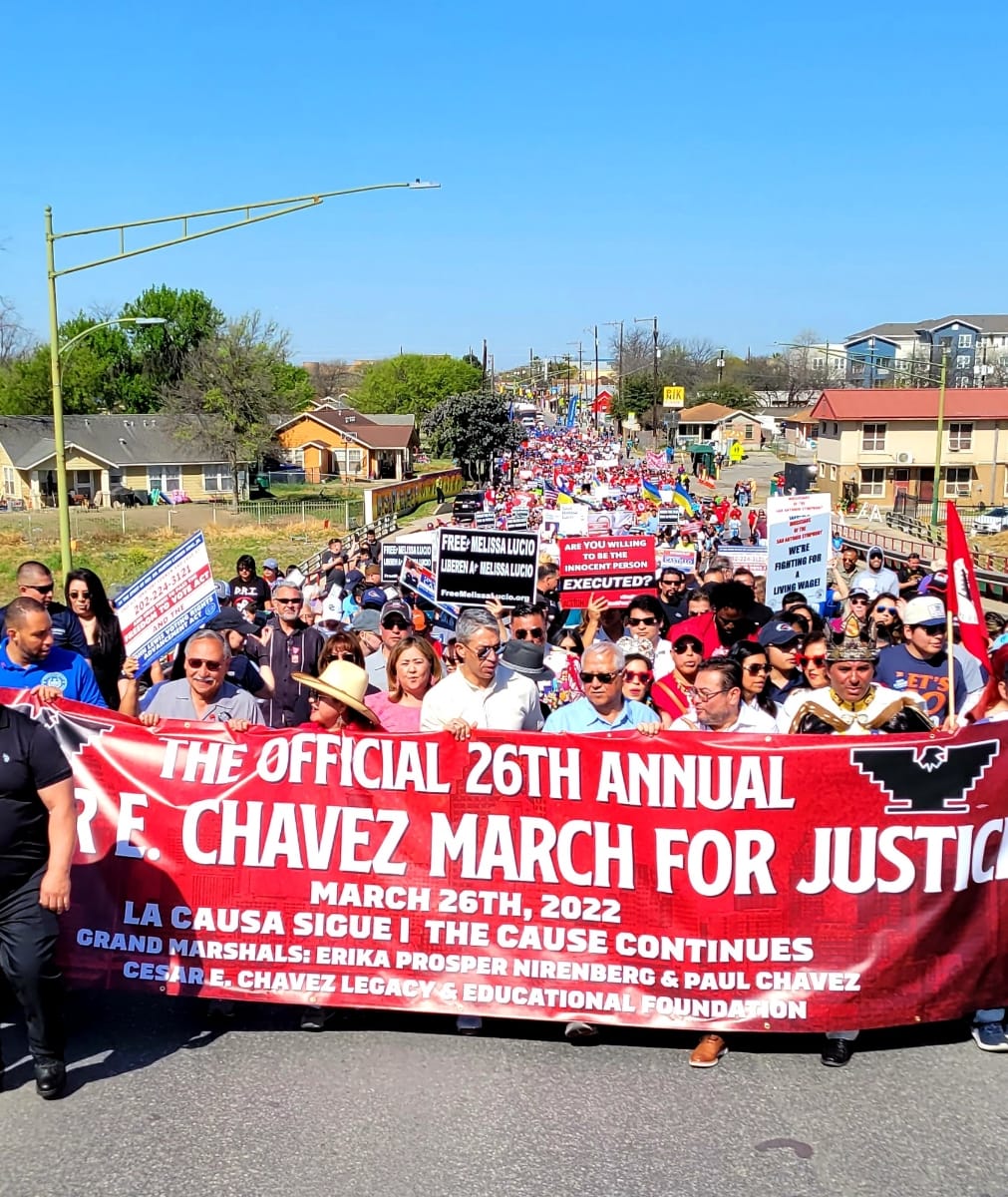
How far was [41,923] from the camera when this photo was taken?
477cm

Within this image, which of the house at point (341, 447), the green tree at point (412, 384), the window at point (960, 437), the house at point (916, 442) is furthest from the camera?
the green tree at point (412, 384)

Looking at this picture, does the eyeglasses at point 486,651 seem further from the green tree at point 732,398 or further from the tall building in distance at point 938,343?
the tall building in distance at point 938,343

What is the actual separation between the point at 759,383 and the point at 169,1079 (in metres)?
156

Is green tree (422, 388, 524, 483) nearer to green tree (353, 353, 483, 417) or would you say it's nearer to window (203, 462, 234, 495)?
window (203, 462, 234, 495)

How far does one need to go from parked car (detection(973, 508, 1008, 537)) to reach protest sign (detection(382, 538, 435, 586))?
34228 millimetres

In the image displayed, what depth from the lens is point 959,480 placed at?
6012cm

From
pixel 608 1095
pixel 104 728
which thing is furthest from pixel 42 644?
pixel 608 1095

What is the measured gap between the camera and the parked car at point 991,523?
4591 centimetres

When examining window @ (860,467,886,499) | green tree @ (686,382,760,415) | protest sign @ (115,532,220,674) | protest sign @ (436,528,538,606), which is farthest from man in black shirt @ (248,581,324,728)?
green tree @ (686,382,760,415)

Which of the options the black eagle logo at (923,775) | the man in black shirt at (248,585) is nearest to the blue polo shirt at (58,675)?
the black eagle logo at (923,775)

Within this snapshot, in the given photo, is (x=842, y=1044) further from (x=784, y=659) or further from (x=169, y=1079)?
(x=784, y=659)

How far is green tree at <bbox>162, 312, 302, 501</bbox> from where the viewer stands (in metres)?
66.8

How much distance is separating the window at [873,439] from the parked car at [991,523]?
12.4 meters

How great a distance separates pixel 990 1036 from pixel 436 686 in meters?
2.85
